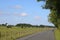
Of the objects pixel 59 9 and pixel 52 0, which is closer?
pixel 52 0

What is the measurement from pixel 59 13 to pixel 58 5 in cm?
131

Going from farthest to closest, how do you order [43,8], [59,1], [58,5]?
[43,8]
[58,5]
[59,1]

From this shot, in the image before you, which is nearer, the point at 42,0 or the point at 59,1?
the point at 59,1

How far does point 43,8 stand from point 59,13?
4.96 metres

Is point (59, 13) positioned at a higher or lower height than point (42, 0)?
lower

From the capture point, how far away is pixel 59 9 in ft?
65.6

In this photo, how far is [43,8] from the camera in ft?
82.8

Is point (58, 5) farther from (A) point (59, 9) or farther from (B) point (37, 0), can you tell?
(B) point (37, 0)

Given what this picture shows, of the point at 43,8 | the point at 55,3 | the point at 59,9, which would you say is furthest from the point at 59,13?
the point at 43,8

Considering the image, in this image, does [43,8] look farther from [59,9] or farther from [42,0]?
[59,9]

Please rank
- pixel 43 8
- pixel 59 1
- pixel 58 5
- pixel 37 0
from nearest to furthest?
pixel 59 1, pixel 58 5, pixel 37 0, pixel 43 8

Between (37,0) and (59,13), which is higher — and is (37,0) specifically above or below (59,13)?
above

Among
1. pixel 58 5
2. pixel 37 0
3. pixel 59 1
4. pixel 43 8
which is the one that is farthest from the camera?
pixel 43 8

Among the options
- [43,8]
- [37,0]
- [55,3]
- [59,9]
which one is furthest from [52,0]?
[43,8]
